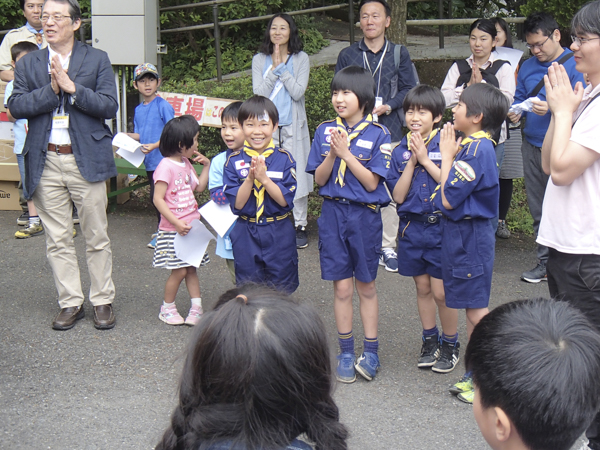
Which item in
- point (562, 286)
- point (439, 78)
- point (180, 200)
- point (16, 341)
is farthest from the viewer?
point (439, 78)

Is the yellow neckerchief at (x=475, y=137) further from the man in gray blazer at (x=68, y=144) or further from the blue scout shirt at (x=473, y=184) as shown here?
the man in gray blazer at (x=68, y=144)

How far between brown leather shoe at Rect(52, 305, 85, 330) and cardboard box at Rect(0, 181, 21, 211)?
3.17 metres

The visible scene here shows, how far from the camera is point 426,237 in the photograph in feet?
12.1

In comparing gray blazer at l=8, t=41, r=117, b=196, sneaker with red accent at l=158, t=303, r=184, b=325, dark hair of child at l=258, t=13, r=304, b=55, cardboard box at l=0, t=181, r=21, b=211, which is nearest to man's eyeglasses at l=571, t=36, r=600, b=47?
gray blazer at l=8, t=41, r=117, b=196

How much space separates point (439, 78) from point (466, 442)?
21.6ft

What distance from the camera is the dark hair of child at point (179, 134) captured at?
4.42 m

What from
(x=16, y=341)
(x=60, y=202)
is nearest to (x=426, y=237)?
(x=60, y=202)

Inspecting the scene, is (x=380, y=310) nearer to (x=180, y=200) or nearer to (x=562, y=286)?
(x=180, y=200)

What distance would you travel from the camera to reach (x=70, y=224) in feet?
14.4

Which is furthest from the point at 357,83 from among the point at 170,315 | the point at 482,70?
the point at 482,70

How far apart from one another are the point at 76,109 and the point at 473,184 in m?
2.58

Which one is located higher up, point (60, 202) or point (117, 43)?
point (117, 43)

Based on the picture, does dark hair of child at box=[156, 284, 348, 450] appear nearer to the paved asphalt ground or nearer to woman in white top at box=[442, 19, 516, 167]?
the paved asphalt ground

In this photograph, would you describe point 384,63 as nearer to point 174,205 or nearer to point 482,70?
point 482,70
